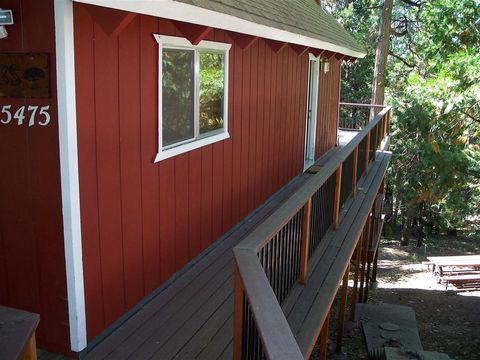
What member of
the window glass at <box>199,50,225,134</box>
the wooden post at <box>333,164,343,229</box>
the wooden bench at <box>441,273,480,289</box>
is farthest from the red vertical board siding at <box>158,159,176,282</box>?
the wooden bench at <box>441,273,480,289</box>

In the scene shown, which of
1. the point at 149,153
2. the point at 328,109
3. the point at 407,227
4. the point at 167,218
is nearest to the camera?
the point at 149,153

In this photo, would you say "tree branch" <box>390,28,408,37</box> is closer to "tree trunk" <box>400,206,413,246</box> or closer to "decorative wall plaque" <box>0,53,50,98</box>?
"tree trunk" <box>400,206,413,246</box>

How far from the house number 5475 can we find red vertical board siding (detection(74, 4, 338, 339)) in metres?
0.22

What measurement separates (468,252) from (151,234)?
22864 mm

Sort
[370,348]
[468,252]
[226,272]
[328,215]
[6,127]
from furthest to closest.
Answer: [468,252]
[370,348]
[328,215]
[226,272]
[6,127]

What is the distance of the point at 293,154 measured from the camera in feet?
30.5

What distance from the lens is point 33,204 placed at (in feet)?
12.0

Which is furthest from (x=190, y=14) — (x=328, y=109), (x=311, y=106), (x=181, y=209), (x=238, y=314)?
(x=328, y=109)

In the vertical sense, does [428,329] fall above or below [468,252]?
above

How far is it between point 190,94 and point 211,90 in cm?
56

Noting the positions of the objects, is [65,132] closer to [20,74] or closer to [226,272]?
[20,74]

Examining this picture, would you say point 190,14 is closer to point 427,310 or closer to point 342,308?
point 342,308

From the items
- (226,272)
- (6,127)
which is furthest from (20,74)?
(226,272)

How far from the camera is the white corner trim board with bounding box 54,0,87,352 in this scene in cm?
326
